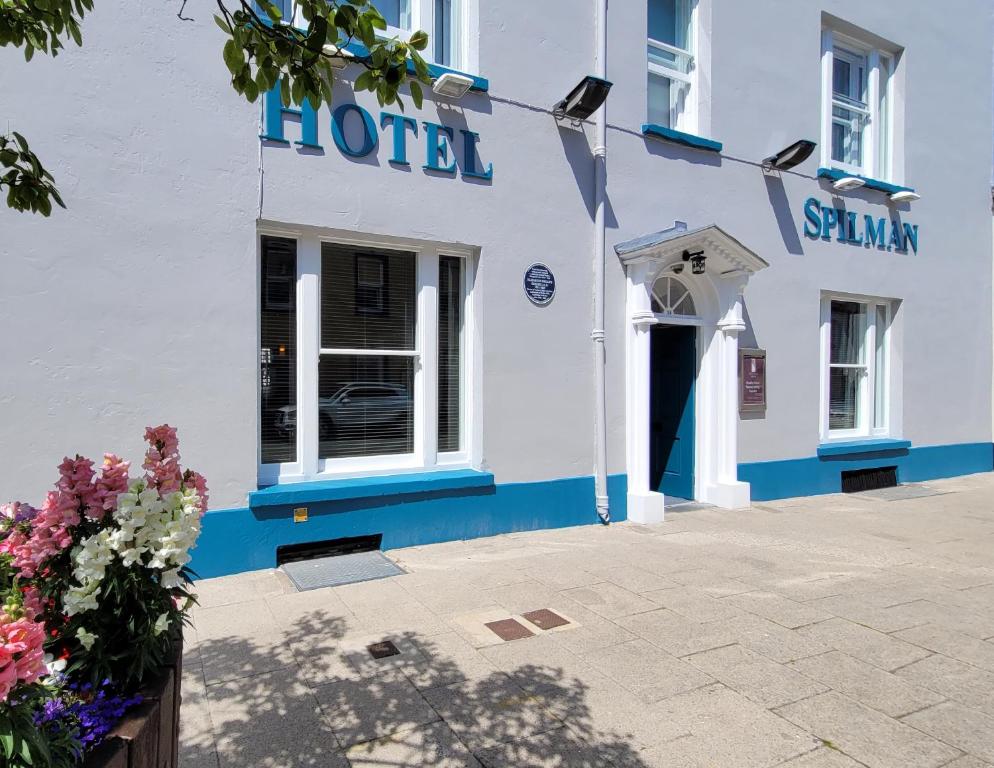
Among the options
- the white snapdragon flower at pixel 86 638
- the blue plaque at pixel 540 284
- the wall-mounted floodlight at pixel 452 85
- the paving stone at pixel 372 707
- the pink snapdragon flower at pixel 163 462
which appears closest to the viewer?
the white snapdragon flower at pixel 86 638

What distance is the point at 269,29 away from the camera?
2.26m

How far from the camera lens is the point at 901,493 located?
8.95 metres

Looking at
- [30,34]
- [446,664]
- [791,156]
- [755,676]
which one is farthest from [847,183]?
[30,34]

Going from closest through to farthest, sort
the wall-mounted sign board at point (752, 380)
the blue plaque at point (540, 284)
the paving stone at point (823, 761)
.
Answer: the paving stone at point (823, 761) → the blue plaque at point (540, 284) → the wall-mounted sign board at point (752, 380)

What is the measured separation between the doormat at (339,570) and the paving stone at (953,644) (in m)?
3.53

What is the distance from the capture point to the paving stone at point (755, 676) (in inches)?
127

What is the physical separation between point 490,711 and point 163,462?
6.35 ft

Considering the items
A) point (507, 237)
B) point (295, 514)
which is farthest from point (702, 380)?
point (295, 514)

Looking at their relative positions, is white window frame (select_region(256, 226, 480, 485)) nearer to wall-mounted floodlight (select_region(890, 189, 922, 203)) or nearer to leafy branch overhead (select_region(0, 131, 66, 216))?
leafy branch overhead (select_region(0, 131, 66, 216))

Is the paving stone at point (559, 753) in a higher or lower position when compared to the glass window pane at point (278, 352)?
lower

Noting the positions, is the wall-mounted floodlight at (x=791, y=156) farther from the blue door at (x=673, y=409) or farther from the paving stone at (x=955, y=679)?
the paving stone at (x=955, y=679)

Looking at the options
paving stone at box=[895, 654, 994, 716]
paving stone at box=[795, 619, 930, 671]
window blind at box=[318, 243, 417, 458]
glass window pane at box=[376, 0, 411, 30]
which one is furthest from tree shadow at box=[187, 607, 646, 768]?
glass window pane at box=[376, 0, 411, 30]

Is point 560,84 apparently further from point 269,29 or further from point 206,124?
point 269,29

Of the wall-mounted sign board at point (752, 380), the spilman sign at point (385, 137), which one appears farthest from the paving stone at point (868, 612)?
the spilman sign at point (385, 137)
